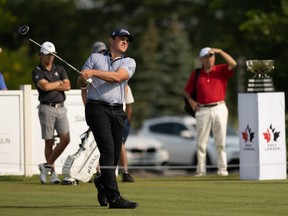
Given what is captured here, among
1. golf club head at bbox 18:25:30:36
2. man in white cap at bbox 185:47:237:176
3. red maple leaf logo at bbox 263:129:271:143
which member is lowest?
red maple leaf logo at bbox 263:129:271:143

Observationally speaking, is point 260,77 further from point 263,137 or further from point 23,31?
point 23,31

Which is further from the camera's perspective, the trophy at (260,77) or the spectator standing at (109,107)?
the trophy at (260,77)

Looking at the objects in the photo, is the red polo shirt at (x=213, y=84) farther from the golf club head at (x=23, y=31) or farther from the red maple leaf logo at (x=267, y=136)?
the golf club head at (x=23, y=31)

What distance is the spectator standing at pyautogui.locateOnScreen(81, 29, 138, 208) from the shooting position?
1384cm

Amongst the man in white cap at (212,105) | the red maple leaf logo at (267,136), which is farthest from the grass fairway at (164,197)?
the man in white cap at (212,105)

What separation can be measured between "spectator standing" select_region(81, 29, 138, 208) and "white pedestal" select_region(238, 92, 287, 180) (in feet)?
14.9

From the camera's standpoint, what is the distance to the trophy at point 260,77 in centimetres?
1844

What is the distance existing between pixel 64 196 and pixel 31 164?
14.9 ft

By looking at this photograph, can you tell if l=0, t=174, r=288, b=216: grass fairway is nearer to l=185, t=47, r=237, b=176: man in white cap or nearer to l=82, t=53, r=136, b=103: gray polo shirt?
l=185, t=47, r=237, b=176: man in white cap

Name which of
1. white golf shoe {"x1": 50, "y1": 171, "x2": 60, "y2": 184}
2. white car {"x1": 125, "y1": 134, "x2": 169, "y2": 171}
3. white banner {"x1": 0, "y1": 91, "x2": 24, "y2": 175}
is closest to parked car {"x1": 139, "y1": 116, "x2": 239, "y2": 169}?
white car {"x1": 125, "y1": 134, "x2": 169, "y2": 171}

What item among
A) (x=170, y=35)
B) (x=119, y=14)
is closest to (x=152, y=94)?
(x=170, y=35)

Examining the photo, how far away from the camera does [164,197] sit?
15.4m

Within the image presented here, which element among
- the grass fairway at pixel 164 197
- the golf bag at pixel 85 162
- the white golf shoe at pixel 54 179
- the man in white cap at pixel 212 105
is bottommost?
the grass fairway at pixel 164 197

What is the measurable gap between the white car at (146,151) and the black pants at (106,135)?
21.6 meters
